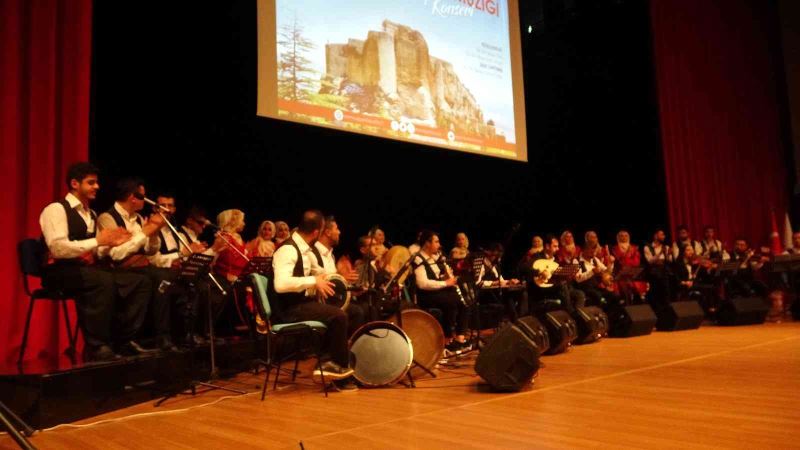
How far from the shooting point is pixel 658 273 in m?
9.34

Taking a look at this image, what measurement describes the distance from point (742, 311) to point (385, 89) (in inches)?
228

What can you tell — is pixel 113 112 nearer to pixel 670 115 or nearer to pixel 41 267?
pixel 41 267

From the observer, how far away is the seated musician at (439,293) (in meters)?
6.51

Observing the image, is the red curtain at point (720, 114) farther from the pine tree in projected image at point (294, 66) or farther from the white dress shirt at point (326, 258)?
the white dress shirt at point (326, 258)

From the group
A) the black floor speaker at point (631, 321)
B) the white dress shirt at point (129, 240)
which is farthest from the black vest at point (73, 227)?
the black floor speaker at point (631, 321)

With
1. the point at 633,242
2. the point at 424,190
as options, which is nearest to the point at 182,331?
the point at 424,190

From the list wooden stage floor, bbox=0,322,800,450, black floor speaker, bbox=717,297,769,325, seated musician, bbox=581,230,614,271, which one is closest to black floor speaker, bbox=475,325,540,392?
wooden stage floor, bbox=0,322,800,450

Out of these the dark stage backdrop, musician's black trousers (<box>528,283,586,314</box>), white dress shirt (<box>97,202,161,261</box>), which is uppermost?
the dark stage backdrop

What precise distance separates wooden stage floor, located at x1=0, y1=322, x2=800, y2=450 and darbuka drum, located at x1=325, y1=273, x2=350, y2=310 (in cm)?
68

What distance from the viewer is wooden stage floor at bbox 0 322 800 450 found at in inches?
113

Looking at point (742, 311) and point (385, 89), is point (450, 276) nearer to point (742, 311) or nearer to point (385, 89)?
point (385, 89)

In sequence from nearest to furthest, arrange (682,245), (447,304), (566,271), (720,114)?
(447,304)
(566,271)
(682,245)
(720,114)

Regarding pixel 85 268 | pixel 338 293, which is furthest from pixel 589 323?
pixel 85 268

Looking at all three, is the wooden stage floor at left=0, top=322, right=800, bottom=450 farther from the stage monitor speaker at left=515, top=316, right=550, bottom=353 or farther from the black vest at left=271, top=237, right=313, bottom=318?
the black vest at left=271, top=237, right=313, bottom=318
